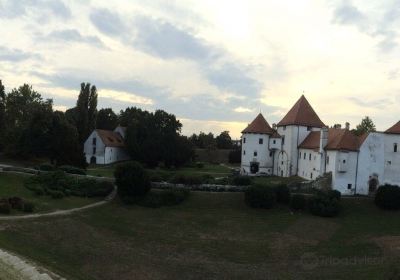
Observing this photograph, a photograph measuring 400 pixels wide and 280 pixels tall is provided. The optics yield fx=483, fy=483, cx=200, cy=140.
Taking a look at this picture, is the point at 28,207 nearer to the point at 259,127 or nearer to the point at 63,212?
the point at 63,212

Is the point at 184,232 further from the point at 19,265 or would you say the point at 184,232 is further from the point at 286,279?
the point at 19,265

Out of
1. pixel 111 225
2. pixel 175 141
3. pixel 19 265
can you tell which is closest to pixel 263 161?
pixel 175 141

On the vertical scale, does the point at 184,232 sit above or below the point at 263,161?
below

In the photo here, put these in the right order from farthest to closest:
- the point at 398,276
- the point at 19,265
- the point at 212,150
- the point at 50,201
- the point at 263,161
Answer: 1. the point at 212,150
2. the point at 263,161
3. the point at 50,201
4. the point at 19,265
5. the point at 398,276

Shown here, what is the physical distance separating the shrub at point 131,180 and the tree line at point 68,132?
46.2ft

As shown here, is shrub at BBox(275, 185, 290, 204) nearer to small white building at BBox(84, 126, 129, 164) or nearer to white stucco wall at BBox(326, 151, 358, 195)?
white stucco wall at BBox(326, 151, 358, 195)

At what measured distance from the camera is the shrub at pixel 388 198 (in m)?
46.1

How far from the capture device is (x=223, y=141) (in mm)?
112500

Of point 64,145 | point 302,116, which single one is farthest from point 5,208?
point 302,116

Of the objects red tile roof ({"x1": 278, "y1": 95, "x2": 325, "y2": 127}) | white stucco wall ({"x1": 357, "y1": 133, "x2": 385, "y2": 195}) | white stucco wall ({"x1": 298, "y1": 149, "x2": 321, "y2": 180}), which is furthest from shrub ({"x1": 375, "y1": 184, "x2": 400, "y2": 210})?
red tile roof ({"x1": 278, "y1": 95, "x2": 325, "y2": 127})

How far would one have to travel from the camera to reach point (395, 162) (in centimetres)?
5159

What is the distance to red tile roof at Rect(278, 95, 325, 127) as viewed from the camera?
59.4m

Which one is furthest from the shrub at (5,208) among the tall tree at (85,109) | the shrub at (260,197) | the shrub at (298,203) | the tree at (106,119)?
the tree at (106,119)

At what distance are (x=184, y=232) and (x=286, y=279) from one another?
11438 millimetres
